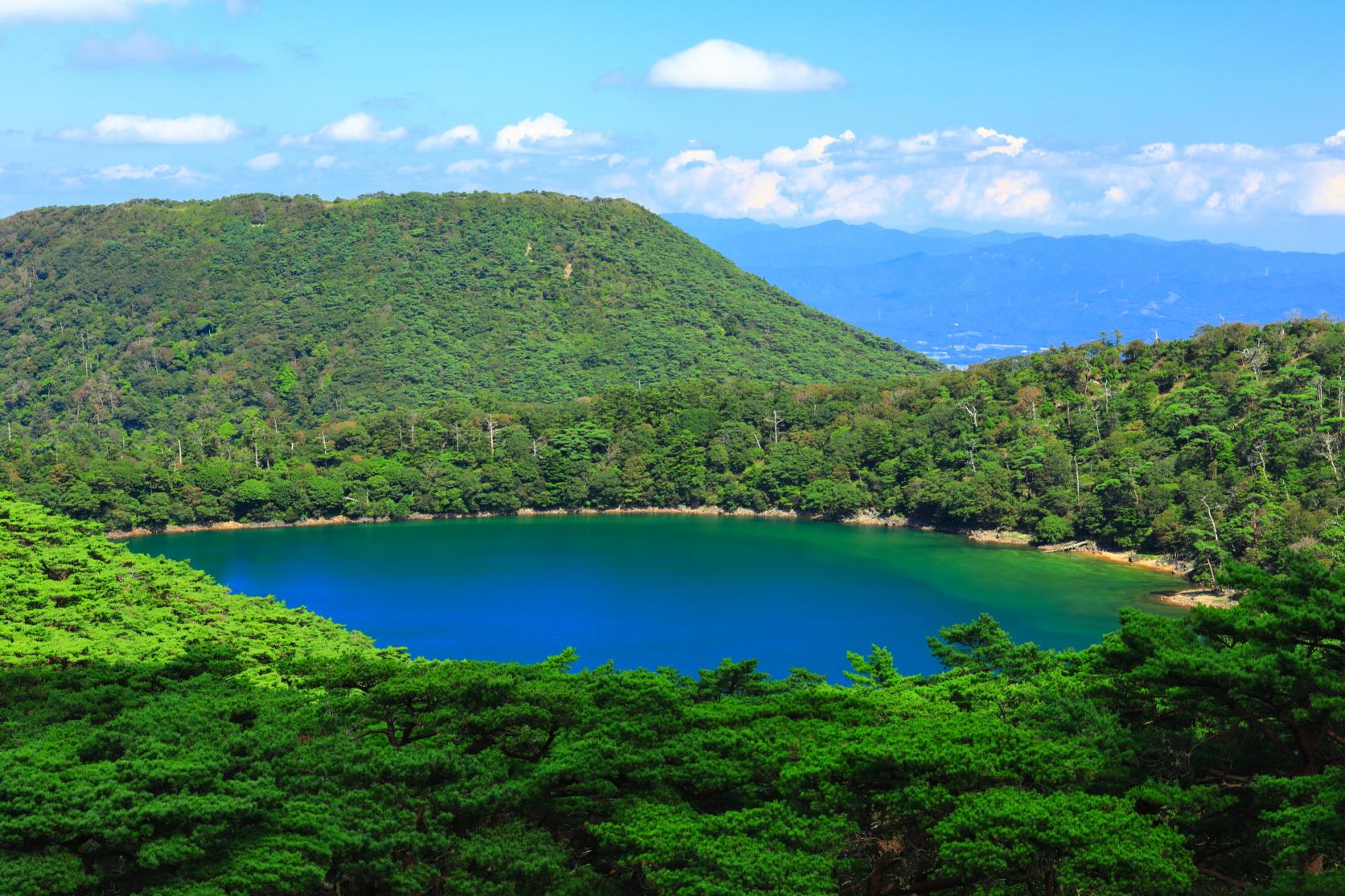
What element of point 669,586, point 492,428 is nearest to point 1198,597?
point 669,586

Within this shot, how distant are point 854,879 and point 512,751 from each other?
4.49 meters

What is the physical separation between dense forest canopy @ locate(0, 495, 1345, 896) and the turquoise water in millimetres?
19169

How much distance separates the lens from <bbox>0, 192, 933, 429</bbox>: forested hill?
9219cm

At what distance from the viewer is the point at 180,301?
101m

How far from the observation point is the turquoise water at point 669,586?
3750cm

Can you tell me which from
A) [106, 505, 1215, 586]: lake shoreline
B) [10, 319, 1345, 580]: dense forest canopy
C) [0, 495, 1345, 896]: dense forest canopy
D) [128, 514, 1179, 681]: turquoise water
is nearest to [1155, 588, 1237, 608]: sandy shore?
[128, 514, 1179, 681]: turquoise water

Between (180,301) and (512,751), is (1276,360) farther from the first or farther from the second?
(180,301)

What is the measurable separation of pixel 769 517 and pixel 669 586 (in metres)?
18.2

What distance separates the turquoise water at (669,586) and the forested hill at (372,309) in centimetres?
3347

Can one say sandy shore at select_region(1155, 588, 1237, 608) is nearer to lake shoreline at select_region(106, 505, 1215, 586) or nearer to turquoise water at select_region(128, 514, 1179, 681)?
turquoise water at select_region(128, 514, 1179, 681)

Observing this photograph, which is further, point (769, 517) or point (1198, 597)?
point (769, 517)

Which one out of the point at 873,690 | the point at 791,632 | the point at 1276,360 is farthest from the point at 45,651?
the point at 1276,360

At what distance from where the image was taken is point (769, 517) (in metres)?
63.2

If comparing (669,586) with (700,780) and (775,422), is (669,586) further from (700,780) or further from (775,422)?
(700,780)
